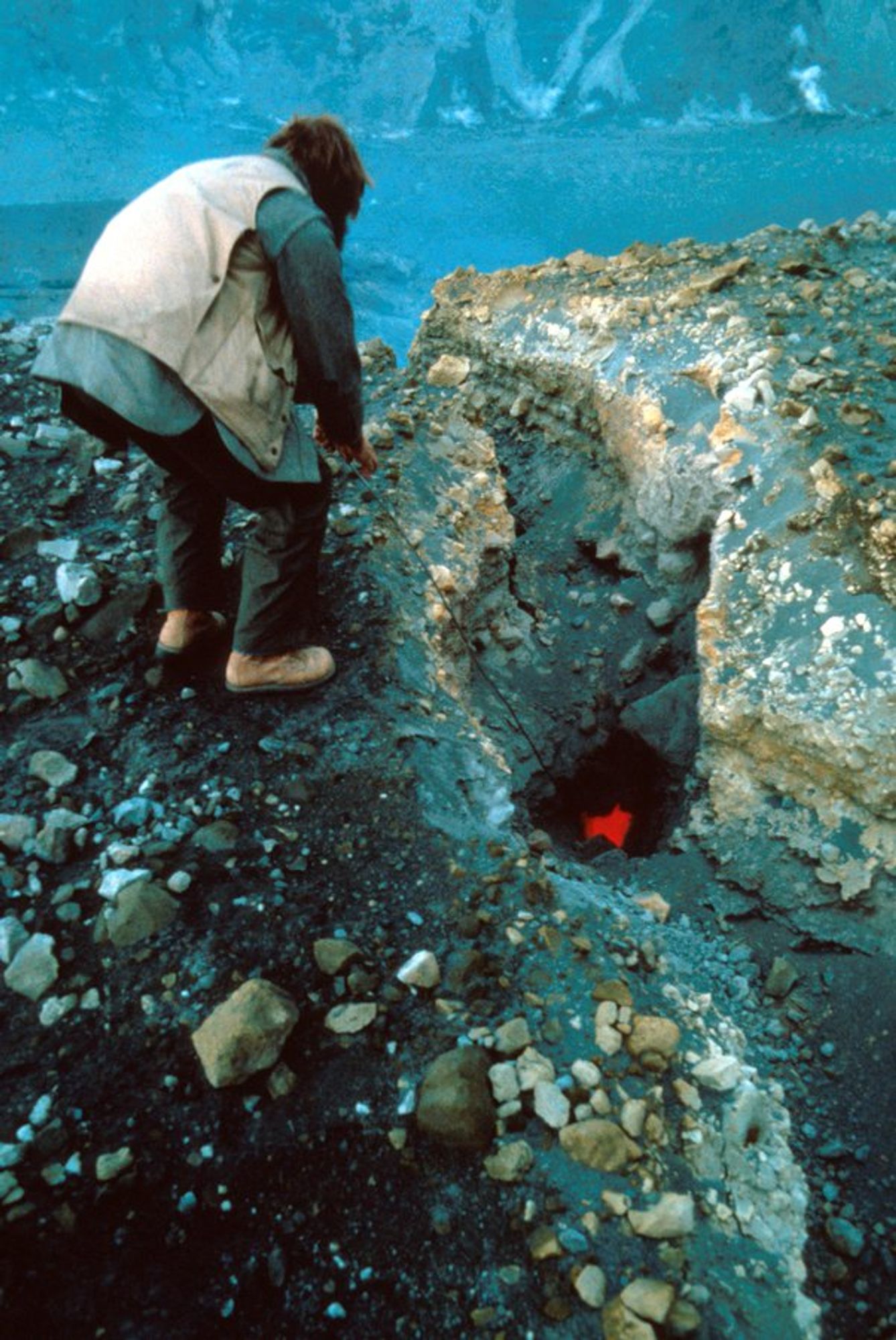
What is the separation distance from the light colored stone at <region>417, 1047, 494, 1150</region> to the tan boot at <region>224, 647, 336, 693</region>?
3.47ft

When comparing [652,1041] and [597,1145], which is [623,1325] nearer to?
[597,1145]

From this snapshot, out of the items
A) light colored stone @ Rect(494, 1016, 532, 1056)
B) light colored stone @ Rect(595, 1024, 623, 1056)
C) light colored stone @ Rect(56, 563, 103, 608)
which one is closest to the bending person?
light colored stone @ Rect(56, 563, 103, 608)

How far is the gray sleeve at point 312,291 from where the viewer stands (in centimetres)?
143

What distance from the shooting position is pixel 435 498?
119 inches

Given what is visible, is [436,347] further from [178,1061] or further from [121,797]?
[178,1061]

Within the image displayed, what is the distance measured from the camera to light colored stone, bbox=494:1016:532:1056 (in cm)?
136

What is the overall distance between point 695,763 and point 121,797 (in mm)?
1881

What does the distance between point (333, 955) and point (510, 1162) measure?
1.57 ft

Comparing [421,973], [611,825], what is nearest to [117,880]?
[421,973]

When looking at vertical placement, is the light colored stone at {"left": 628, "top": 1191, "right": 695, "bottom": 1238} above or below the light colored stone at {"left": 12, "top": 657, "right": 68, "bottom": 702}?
below

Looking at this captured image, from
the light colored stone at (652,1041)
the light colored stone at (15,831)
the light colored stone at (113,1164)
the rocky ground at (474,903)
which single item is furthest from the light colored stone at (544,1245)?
the light colored stone at (15,831)

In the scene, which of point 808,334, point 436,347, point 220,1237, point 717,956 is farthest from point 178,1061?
point 436,347

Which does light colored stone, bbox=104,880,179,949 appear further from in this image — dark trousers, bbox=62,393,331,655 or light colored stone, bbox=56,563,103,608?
light colored stone, bbox=56,563,103,608

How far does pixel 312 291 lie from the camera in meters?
1.46
